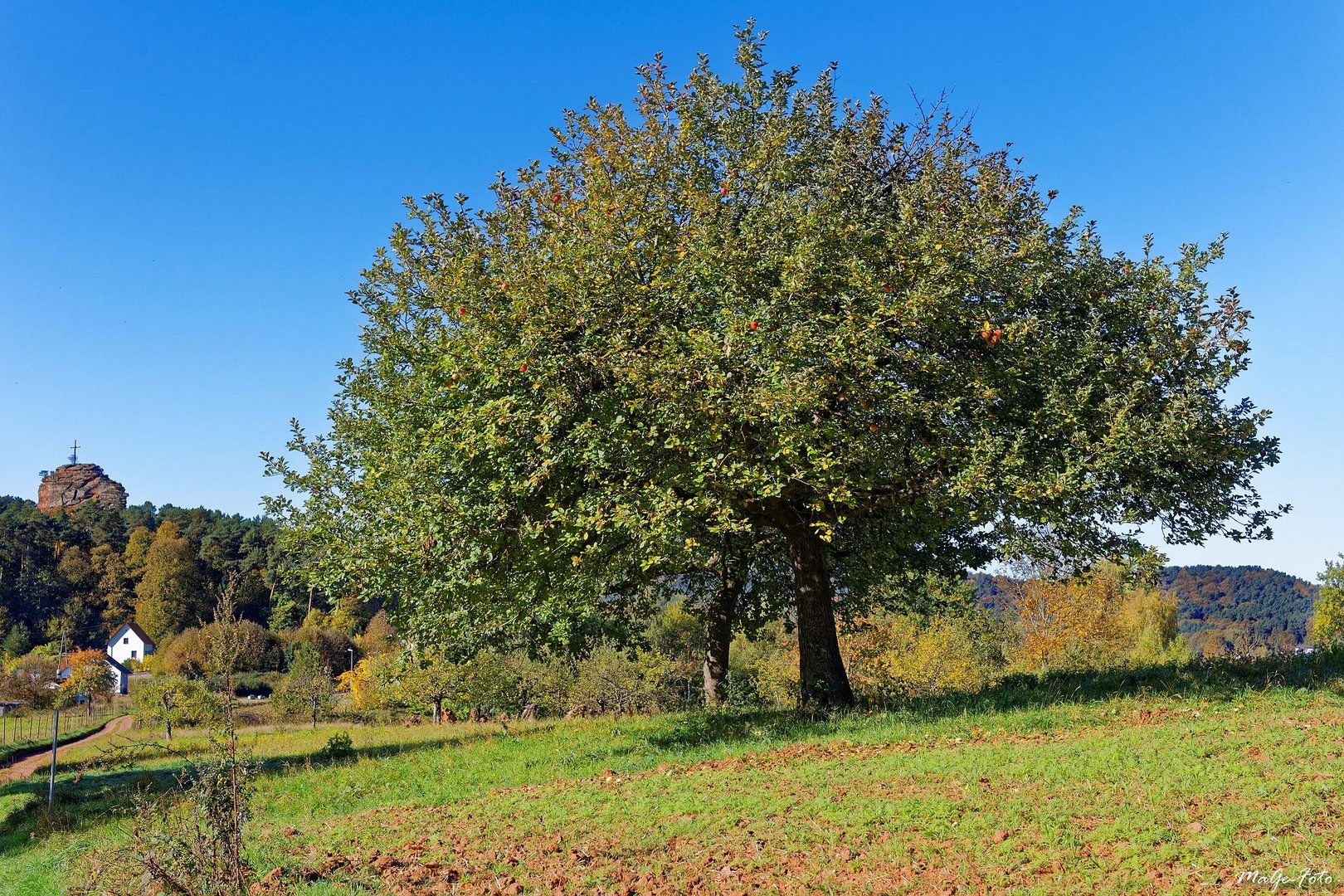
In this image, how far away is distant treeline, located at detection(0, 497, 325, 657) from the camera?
89500 mm

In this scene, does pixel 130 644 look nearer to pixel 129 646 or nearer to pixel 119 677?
pixel 129 646

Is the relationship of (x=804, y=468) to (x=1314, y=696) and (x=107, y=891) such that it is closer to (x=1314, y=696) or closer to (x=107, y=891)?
(x=1314, y=696)

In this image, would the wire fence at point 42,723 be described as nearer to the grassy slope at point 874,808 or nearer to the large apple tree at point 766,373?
the grassy slope at point 874,808

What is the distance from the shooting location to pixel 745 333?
12.6m

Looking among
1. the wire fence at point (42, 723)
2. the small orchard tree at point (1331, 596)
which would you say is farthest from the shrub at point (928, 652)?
the wire fence at point (42, 723)

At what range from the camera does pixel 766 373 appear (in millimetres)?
12117

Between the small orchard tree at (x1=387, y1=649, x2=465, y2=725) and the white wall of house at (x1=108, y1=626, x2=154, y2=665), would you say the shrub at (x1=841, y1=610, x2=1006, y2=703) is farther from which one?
the white wall of house at (x1=108, y1=626, x2=154, y2=665)

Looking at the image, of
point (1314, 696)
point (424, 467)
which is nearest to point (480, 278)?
point (424, 467)

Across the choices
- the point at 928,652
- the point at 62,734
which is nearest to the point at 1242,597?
the point at 928,652

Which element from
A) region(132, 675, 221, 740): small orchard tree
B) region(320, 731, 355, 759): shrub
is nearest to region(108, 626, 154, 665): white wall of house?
region(132, 675, 221, 740): small orchard tree

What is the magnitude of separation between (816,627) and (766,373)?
21.4 ft

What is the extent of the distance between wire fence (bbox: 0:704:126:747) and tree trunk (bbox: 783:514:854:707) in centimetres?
3076

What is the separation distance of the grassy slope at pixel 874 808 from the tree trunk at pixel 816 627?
1.15 metres

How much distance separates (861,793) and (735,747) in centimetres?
431
